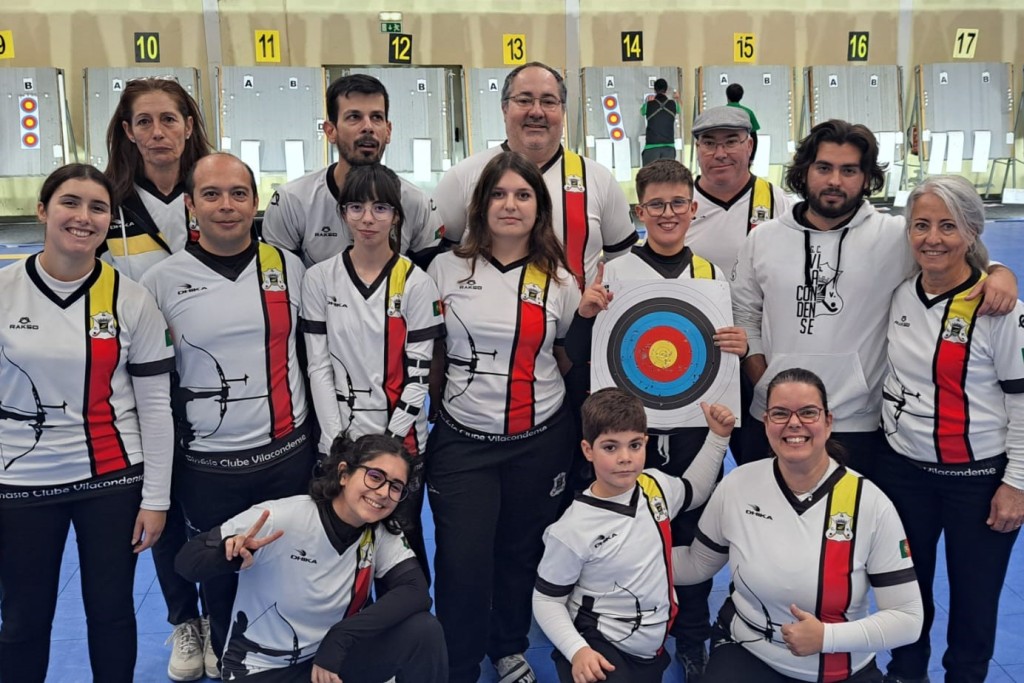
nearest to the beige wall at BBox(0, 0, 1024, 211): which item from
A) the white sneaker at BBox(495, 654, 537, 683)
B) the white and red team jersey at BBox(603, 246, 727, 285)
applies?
the white and red team jersey at BBox(603, 246, 727, 285)

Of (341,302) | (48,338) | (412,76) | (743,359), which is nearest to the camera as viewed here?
(48,338)

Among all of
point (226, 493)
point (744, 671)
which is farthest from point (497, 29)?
point (744, 671)

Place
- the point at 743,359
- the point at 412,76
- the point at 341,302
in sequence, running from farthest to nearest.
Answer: the point at 412,76
the point at 743,359
the point at 341,302

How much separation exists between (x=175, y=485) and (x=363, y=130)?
1317mm

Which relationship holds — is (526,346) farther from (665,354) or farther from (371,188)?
(371,188)

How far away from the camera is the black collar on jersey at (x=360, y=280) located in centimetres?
283

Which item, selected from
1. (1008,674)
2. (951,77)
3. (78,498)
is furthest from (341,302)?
(951,77)

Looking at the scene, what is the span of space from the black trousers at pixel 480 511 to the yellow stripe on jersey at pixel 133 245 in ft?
3.60

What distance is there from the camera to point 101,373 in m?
2.56

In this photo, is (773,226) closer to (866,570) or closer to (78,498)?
(866,570)

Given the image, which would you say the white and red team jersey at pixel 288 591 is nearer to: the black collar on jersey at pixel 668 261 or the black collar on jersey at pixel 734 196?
the black collar on jersey at pixel 668 261

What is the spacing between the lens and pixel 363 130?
3123 mm

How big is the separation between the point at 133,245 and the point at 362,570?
4.24ft

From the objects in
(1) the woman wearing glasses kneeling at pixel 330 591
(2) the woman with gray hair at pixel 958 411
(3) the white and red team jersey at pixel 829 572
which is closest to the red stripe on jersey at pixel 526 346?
(1) the woman wearing glasses kneeling at pixel 330 591
